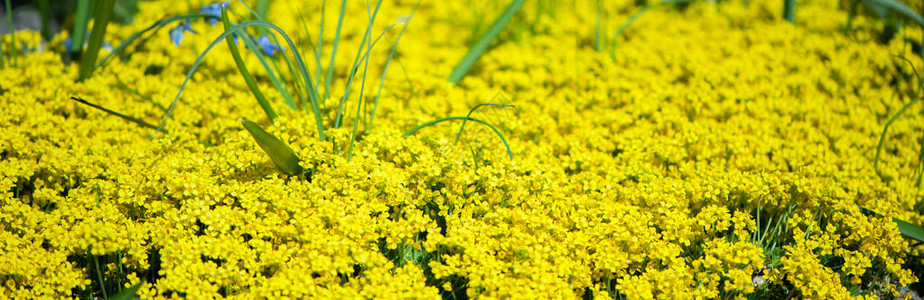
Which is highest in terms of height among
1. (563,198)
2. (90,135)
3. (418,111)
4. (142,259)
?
(90,135)

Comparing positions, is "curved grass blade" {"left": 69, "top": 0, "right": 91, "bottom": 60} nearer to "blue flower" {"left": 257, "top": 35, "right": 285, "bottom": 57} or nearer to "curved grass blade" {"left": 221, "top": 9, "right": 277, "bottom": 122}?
"blue flower" {"left": 257, "top": 35, "right": 285, "bottom": 57}

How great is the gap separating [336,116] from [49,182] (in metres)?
1.26

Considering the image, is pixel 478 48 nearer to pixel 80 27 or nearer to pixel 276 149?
pixel 276 149

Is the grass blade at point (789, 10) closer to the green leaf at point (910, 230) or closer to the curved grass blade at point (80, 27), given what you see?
the green leaf at point (910, 230)

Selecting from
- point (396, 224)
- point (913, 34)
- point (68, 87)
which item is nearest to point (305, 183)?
point (396, 224)

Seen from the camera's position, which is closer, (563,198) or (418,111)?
(563,198)

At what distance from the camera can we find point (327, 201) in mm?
2529

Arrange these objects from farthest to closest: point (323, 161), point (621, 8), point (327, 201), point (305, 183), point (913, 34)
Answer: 1. point (621, 8)
2. point (913, 34)
3. point (323, 161)
4. point (305, 183)
5. point (327, 201)

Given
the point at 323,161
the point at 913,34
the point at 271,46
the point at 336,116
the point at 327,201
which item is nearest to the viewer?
the point at 327,201

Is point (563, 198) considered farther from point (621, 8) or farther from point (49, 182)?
point (621, 8)

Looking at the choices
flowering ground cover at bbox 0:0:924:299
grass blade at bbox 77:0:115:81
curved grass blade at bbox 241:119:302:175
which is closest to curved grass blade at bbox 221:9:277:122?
flowering ground cover at bbox 0:0:924:299

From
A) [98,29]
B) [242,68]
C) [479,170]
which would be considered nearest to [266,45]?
[98,29]

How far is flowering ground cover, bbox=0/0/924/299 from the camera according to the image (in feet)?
7.78

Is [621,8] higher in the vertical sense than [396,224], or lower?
higher
